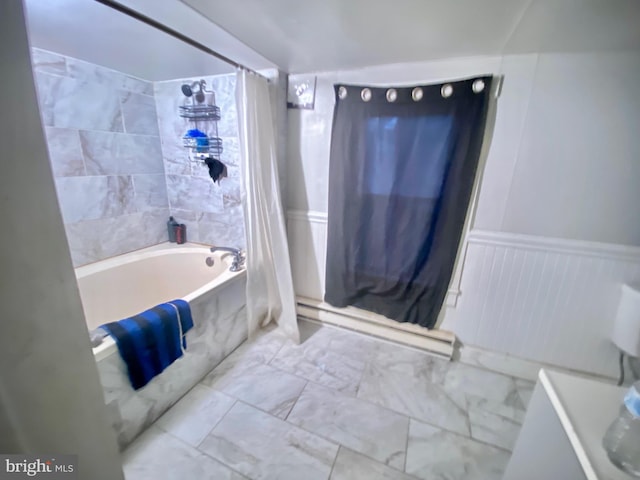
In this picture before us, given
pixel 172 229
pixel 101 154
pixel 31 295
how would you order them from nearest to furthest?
pixel 31 295 → pixel 101 154 → pixel 172 229

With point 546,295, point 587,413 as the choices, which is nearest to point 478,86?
point 546,295

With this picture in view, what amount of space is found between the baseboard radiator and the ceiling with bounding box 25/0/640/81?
1794mm

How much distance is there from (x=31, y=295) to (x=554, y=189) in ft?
7.08

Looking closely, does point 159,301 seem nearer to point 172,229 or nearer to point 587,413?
point 172,229

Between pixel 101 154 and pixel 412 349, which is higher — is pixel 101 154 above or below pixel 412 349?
above

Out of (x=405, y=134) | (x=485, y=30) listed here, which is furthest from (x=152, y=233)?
(x=485, y=30)

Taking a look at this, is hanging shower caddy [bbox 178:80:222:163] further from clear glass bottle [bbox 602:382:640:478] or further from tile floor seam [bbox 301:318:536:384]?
clear glass bottle [bbox 602:382:640:478]

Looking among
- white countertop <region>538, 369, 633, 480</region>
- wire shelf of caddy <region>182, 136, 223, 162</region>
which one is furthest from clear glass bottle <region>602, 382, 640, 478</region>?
wire shelf of caddy <region>182, 136, 223, 162</region>

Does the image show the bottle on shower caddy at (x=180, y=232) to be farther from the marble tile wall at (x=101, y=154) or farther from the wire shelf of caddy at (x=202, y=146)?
the wire shelf of caddy at (x=202, y=146)

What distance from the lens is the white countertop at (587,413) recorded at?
20.6 inches

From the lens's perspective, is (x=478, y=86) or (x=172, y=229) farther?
(x=172, y=229)

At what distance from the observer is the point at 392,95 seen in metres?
1.63

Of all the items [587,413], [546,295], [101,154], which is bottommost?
[546,295]

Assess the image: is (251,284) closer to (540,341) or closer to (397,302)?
(397,302)
